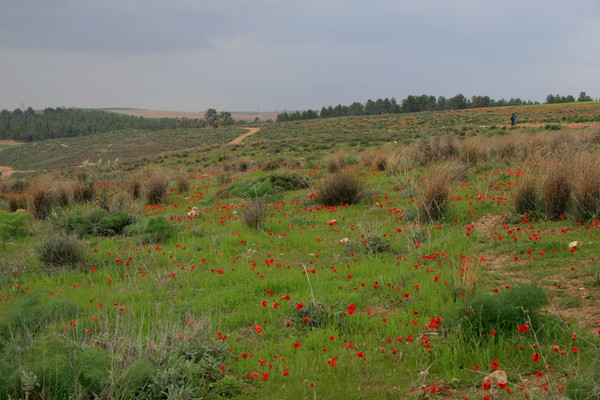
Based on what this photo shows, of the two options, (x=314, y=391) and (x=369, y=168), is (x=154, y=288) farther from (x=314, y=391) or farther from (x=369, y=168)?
(x=369, y=168)

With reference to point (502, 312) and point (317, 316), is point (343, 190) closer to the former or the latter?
point (317, 316)

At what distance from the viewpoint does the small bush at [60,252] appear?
268 inches

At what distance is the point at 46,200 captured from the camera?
12.0 m

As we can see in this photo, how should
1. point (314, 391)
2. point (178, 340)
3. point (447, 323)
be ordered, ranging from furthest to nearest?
1. point (447, 323)
2. point (178, 340)
3. point (314, 391)

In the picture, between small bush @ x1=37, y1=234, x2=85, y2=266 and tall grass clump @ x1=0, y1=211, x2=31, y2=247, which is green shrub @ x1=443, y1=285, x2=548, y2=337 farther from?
tall grass clump @ x1=0, y1=211, x2=31, y2=247

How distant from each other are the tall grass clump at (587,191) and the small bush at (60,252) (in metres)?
7.56

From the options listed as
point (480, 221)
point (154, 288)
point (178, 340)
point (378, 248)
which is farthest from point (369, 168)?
point (178, 340)

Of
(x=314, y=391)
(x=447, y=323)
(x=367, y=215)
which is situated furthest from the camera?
(x=367, y=215)

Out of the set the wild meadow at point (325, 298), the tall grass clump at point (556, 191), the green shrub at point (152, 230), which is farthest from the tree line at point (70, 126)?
the tall grass clump at point (556, 191)

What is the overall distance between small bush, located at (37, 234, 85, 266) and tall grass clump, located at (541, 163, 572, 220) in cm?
736

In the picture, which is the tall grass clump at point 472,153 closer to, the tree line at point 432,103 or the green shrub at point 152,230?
the green shrub at point 152,230

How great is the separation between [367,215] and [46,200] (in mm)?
8677

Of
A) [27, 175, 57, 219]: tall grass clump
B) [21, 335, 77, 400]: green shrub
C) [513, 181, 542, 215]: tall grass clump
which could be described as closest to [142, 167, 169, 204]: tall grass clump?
[27, 175, 57, 219]: tall grass clump

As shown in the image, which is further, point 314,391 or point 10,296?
point 10,296
